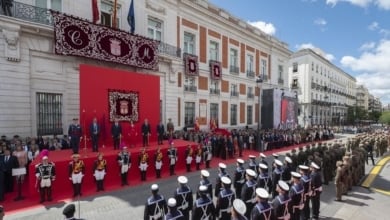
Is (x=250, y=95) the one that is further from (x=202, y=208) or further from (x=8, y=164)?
(x=202, y=208)

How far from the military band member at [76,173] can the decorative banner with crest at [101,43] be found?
274 inches

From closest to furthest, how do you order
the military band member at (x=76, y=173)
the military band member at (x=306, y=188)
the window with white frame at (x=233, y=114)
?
the military band member at (x=306, y=188)
the military band member at (x=76, y=173)
the window with white frame at (x=233, y=114)

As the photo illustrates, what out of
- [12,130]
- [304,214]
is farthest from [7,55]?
[304,214]

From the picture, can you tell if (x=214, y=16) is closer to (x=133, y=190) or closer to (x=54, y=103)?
(x=54, y=103)

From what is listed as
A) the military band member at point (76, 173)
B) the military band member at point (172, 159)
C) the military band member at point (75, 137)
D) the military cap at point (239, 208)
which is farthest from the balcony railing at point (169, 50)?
the military cap at point (239, 208)

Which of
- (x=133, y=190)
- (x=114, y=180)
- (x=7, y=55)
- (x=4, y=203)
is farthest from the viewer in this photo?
(x=7, y=55)

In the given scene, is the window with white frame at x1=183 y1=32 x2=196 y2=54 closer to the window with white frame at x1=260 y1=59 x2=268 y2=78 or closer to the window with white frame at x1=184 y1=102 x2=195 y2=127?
the window with white frame at x1=184 y1=102 x2=195 y2=127

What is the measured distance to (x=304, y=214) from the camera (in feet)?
25.0

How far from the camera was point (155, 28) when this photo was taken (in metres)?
21.0

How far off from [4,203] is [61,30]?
8.61 m

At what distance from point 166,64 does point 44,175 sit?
13.6m

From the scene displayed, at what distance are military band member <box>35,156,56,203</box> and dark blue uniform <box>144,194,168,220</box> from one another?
5.19 metres

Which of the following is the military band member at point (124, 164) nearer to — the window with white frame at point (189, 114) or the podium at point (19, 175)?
the podium at point (19, 175)

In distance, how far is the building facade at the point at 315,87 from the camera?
5362cm
